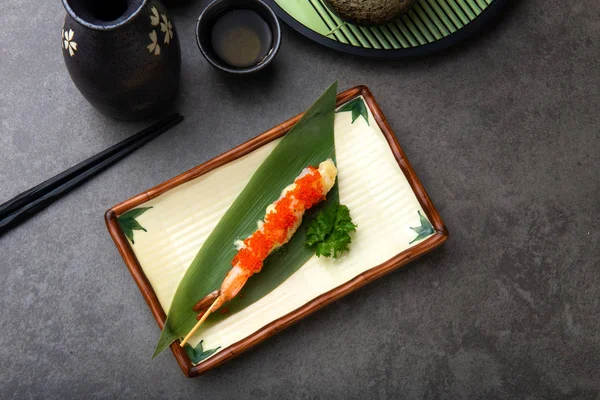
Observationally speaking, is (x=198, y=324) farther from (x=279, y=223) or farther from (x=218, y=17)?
(x=218, y=17)

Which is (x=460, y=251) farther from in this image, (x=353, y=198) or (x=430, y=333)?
(x=353, y=198)

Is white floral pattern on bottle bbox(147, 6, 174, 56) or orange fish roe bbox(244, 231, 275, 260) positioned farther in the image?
orange fish roe bbox(244, 231, 275, 260)

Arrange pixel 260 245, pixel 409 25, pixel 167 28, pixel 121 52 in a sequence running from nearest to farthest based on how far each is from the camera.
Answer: pixel 121 52 < pixel 167 28 < pixel 260 245 < pixel 409 25

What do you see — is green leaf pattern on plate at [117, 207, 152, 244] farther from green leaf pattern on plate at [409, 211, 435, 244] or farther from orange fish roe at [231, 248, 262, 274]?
green leaf pattern on plate at [409, 211, 435, 244]

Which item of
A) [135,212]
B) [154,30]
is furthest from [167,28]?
[135,212]

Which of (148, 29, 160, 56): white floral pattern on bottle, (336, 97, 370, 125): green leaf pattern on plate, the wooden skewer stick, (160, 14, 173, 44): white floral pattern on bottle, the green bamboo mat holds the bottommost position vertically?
the wooden skewer stick

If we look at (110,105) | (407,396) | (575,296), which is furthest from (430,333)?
(110,105)

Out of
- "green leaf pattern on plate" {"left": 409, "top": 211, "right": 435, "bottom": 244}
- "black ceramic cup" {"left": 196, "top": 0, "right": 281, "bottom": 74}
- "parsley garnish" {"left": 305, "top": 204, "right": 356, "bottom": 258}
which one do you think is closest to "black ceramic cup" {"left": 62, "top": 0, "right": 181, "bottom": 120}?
"black ceramic cup" {"left": 196, "top": 0, "right": 281, "bottom": 74}
